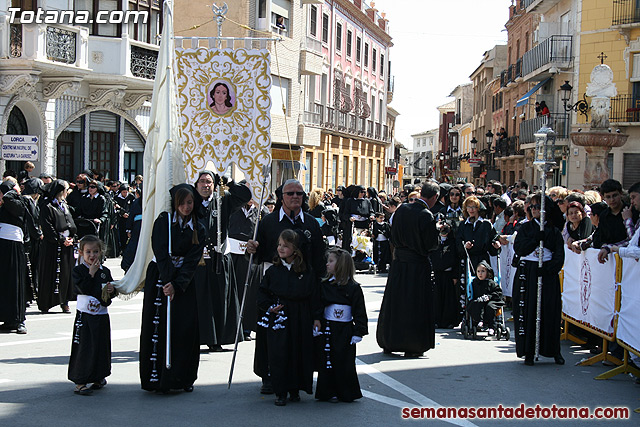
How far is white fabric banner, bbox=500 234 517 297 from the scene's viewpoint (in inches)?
561

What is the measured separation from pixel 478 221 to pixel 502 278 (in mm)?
2684

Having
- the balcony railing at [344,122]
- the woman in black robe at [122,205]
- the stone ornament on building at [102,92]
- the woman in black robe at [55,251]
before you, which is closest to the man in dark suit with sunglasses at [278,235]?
the woman in black robe at [55,251]

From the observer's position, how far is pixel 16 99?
2139 cm

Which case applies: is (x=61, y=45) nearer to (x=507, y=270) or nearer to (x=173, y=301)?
(x=507, y=270)

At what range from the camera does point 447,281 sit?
40.6 ft

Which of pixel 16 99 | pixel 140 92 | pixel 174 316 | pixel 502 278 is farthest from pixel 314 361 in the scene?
pixel 140 92

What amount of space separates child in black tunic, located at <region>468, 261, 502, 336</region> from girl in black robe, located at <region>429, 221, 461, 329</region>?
0.46 m

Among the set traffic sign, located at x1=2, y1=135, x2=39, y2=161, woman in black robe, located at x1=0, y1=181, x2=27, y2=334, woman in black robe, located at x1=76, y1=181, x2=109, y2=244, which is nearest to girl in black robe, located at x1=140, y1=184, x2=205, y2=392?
woman in black robe, located at x1=0, y1=181, x2=27, y2=334

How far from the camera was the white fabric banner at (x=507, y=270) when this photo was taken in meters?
14.2

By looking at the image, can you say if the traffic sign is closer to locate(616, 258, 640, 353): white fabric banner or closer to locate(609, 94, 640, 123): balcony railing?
locate(616, 258, 640, 353): white fabric banner

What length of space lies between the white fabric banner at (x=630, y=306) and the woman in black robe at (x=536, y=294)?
2.58 feet

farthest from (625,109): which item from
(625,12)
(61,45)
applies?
(61,45)

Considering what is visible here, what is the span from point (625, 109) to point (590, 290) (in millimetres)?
23396

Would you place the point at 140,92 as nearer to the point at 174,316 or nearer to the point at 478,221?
the point at 478,221
